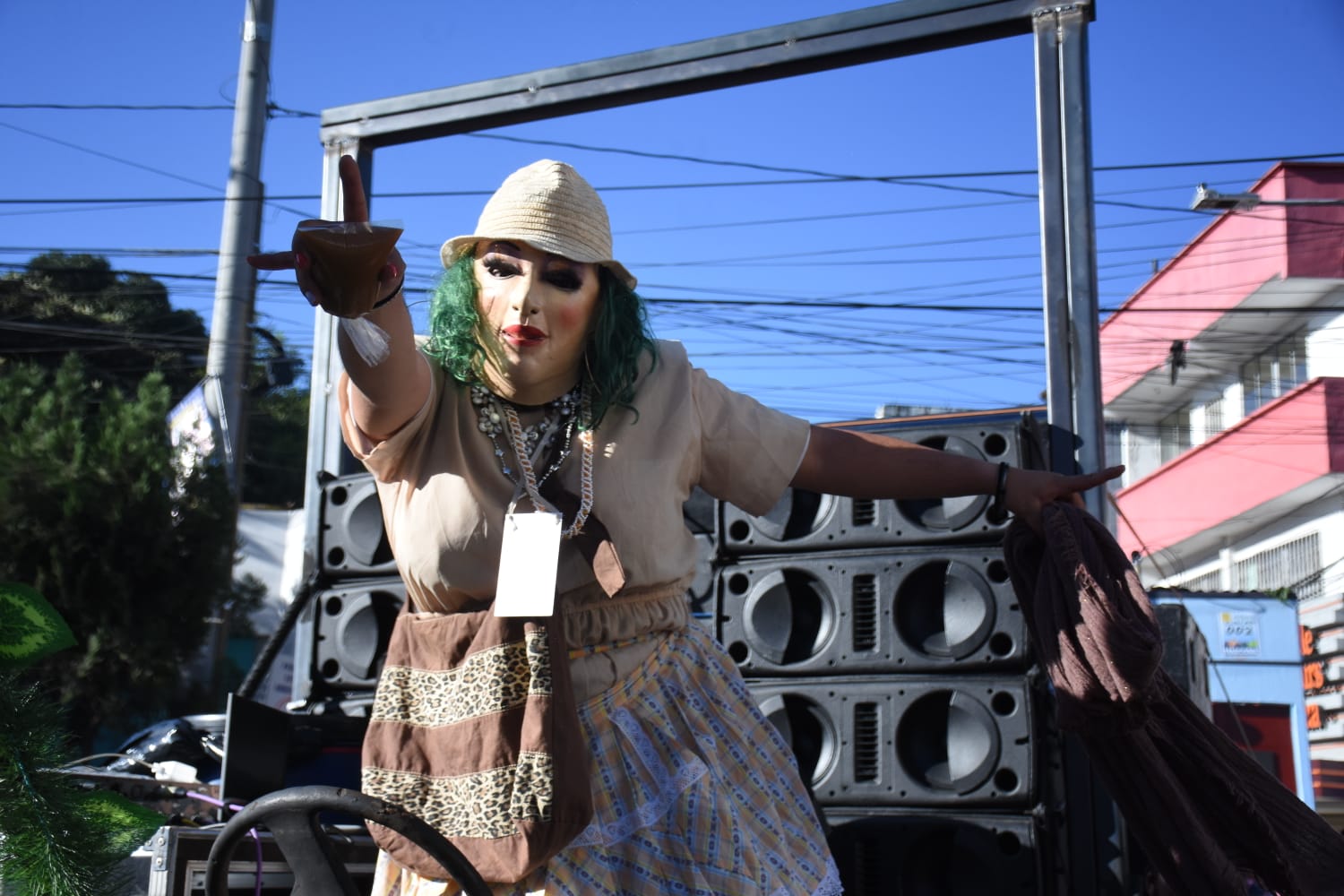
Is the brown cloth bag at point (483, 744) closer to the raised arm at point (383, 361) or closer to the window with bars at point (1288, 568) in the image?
the raised arm at point (383, 361)

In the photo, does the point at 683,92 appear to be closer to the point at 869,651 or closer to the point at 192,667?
the point at 869,651

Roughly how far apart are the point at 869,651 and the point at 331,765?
4.44 ft

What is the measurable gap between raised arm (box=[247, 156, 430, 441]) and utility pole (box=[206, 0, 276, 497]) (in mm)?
7578

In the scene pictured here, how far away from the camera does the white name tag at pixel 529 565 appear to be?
1.67 meters

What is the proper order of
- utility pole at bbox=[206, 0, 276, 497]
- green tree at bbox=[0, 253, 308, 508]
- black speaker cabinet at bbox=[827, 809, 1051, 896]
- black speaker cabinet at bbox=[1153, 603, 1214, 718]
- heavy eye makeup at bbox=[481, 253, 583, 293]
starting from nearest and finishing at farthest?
heavy eye makeup at bbox=[481, 253, 583, 293], black speaker cabinet at bbox=[827, 809, 1051, 896], black speaker cabinet at bbox=[1153, 603, 1214, 718], utility pole at bbox=[206, 0, 276, 497], green tree at bbox=[0, 253, 308, 508]

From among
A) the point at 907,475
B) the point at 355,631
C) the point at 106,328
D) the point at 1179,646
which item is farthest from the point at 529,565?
the point at 106,328

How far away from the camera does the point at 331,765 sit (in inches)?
118

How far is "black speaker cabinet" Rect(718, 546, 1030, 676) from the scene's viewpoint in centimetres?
294

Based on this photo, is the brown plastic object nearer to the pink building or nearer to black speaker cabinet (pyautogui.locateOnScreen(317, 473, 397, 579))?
black speaker cabinet (pyautogui.locateOnScreen(317, 473, 397, 579))

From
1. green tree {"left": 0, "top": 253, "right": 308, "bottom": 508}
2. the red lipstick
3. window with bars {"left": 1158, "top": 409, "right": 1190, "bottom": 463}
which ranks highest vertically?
green tree {"left": 0, "top": 253, "right": 308, "bottom": 508}

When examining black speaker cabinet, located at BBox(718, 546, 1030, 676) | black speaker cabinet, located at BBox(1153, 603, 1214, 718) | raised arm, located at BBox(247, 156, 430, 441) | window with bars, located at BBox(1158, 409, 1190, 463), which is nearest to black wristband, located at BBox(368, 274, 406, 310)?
raised arm, located at BBox(247, 156, 430, 441)

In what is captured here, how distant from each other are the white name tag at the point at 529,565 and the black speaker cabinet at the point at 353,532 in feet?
6.92

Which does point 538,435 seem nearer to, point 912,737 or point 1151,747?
point 1151,747

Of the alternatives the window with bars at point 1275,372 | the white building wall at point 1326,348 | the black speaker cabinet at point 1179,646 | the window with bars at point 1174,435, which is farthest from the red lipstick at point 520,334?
the window with bars at point 1174,435
